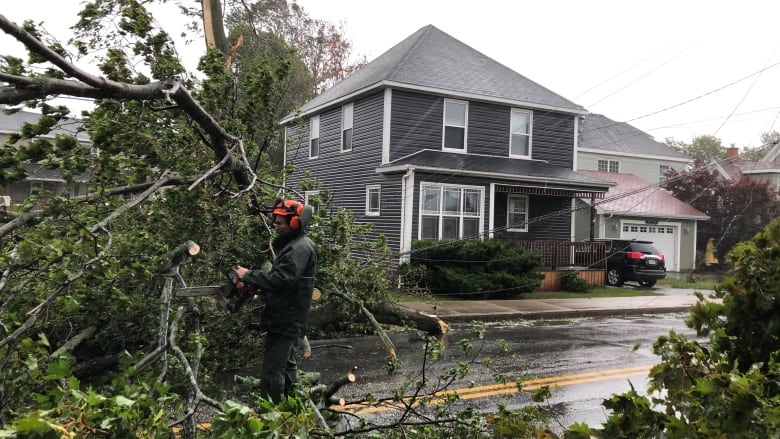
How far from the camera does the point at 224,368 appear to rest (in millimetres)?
4938

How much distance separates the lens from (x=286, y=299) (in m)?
4.05

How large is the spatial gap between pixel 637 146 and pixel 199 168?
3241 cm

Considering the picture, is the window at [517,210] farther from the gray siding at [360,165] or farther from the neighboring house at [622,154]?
the neighboring house at [622,154]

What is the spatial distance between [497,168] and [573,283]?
165 inches

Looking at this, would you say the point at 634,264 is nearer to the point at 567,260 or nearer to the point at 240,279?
the point at 567,260

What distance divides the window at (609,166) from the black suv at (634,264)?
12.2 meters

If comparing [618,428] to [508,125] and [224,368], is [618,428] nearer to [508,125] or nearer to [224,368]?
[224,368]

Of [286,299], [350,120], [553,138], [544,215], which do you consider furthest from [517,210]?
[286,299]

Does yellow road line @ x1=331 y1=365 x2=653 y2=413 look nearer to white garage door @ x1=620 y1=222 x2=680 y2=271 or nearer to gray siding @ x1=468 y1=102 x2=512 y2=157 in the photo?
gray siding @ x1=468 y1=102 x2=512 y2=157

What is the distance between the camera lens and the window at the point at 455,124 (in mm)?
18484

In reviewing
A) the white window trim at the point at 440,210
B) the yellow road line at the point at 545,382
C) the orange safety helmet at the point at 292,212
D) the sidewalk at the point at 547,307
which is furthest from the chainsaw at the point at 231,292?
the white window trim at the point at 440,210

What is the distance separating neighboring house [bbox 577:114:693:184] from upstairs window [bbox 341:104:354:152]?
1560 centimetres

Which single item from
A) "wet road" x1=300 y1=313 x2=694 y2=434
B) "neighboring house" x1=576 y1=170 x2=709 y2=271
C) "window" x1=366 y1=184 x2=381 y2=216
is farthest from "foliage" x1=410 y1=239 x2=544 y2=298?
"neighboring house" x1=576 y1=170 x2=709 y2=271

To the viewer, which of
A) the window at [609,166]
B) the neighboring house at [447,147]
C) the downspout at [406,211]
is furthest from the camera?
the window at [609,166]
